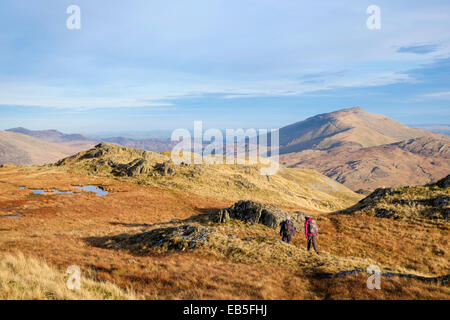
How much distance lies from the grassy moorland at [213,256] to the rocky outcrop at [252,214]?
120 cm

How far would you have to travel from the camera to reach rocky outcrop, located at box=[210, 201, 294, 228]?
30087mm

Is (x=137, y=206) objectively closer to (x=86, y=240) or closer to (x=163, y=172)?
(x=86, y=240)

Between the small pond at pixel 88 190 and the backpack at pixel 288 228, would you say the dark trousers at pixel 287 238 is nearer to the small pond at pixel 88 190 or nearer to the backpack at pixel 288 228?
the backpack at pixel 288 228

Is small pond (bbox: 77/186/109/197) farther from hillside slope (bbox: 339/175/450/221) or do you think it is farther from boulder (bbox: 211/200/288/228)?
hillside slope (bbox: 339/175/450/221)

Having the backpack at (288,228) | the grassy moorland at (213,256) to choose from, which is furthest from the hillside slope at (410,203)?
the backpack at (288,228)

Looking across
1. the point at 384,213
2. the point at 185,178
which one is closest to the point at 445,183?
the point at 384,213

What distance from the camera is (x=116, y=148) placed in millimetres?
98312

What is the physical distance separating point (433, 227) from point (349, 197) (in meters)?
123

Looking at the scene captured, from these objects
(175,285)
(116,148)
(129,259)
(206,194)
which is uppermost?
(116,148)

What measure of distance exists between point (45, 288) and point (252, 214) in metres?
23.7

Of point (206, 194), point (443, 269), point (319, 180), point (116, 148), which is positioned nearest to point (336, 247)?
point (443, 269)

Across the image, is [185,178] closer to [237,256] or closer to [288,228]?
[288,228]

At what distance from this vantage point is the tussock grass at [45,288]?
8906 mm

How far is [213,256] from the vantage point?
681 inches
